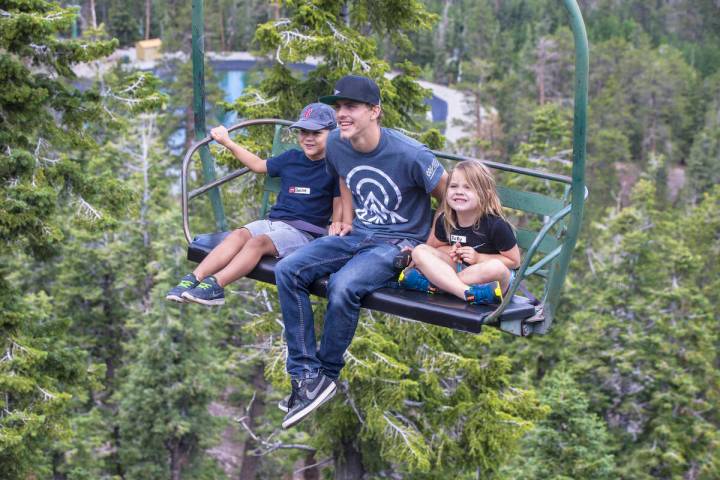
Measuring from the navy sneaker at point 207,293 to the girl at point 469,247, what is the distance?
127 centimetres

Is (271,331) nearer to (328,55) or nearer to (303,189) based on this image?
(328,55)

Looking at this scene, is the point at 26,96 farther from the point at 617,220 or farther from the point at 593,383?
the point at 617,220

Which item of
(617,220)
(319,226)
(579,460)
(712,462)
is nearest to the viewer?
(319,226)

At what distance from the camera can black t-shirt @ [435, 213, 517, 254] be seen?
6094mm

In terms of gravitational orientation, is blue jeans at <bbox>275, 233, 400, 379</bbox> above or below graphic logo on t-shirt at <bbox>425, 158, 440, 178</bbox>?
below

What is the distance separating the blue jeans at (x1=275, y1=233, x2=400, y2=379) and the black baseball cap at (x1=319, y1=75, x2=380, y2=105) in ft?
3.09

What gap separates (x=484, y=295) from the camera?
19.5 ft

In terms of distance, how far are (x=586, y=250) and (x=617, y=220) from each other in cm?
923

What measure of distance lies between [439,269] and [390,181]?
0.66 metres

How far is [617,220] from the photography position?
30672mm

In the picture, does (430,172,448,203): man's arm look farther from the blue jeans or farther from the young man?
the blue jeans

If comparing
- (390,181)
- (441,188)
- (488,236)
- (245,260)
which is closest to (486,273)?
(488,236)

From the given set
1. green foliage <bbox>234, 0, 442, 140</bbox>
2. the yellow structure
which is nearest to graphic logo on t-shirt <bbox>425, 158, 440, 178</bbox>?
green foliage <bbox>234, 0, 442, 140</bbox>

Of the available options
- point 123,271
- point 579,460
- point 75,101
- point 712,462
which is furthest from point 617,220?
point 75,101
